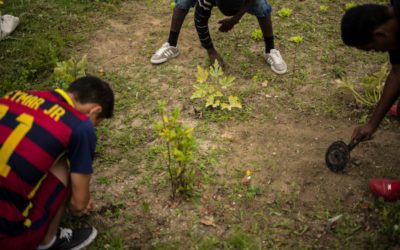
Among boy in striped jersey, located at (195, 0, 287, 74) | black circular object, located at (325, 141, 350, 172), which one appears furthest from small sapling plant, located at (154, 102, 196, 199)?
boy in striped jersey, located at (195, 0, 287, 74)

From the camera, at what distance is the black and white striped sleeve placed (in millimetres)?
4215

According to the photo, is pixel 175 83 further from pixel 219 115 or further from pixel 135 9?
pixel 135 9

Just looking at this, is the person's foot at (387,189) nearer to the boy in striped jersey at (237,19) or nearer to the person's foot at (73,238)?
the boy in striped jersey at (237,19)

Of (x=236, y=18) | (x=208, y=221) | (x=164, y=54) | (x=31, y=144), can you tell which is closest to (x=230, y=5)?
(x=236, y=18)

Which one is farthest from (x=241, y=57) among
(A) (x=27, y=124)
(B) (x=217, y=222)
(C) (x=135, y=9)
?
(A) (x=27, y=124)

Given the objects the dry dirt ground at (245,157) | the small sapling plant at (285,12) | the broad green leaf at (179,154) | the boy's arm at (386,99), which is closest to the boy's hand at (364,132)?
the boy's arm at (386,99)

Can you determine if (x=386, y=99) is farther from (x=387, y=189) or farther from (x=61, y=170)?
(x=61, y=170)

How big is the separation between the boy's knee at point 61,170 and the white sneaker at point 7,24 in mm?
3614

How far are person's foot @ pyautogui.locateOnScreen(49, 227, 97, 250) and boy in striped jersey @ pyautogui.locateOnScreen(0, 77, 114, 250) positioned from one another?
188 millimetres

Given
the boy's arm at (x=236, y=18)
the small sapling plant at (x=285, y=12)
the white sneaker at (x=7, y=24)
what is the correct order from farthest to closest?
the small sapling plant at (x=285, y=12)
the white sneaker at (x=7, y=24)
the boy's arm at (x=236, y=18)

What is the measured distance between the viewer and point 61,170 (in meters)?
2.45

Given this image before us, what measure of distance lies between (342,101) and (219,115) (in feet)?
4.31

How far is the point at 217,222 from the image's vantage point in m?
3.01

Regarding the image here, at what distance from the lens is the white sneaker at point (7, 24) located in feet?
17.3
